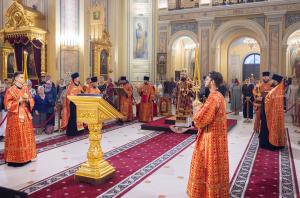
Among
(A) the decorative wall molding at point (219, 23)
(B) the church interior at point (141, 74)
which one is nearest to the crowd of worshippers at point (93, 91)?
(B) the church interior at point (141, 74)

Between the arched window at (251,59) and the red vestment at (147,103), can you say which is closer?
the red vestment at (147,103)

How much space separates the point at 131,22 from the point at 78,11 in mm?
5948

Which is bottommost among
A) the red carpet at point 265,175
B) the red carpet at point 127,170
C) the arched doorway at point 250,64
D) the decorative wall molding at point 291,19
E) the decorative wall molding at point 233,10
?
the red carpet at point 265,175

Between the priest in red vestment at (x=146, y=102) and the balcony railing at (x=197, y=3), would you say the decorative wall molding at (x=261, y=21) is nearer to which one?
the balcony railing at (x=197, y=3)

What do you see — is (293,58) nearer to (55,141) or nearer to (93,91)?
(93,91)

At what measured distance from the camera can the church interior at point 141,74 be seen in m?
4.37

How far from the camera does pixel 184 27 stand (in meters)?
17.8

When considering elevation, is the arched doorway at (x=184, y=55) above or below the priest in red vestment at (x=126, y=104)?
above

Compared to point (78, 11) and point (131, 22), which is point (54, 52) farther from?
→ point (131, 22)

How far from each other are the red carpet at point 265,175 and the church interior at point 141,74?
16 millimetres

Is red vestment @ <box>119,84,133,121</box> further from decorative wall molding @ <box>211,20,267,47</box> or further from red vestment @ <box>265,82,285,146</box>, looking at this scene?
decorative wall molding @ <box>211,20,267,47</box>

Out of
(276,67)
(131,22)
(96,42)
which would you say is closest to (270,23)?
(276,67)

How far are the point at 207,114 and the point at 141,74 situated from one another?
15.0 m

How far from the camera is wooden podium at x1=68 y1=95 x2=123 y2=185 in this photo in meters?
4.23
